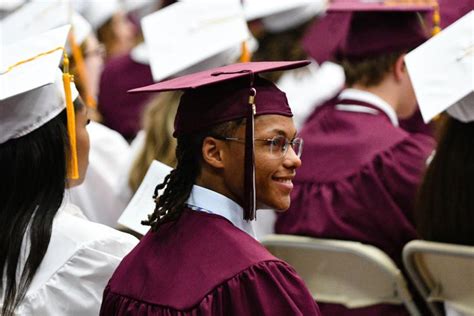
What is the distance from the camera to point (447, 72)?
283 cm

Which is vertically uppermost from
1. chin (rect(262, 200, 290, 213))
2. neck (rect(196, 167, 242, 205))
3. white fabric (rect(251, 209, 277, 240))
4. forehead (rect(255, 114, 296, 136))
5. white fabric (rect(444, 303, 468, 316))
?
forehead (rect(255, 114, 296, 136))

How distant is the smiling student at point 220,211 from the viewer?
217cm

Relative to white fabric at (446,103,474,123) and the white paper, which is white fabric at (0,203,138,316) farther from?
white fabric at (446,103,474,123)

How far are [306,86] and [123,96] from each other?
94 cm

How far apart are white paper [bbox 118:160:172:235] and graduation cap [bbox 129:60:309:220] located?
1.47 feet

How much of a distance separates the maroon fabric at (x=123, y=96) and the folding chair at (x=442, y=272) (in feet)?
7.46

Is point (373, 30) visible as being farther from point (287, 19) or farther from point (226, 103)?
point (226, 103)

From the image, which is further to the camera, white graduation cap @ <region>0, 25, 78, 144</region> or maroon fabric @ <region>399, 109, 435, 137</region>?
maroon fabric @ <region>399, 109, 435, 137</region>

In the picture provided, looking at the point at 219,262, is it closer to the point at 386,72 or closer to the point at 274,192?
the point at 274,192

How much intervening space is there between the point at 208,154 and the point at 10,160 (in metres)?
0.62

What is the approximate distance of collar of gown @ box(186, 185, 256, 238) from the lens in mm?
2307

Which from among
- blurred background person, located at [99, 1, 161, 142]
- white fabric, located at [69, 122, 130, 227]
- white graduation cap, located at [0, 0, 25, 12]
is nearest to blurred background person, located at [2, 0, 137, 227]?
white fabric, located at [69, 122, 130, 227]

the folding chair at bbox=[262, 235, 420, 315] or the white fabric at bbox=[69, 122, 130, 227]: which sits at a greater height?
the white fabric at bbox=[69, 122, 130, 227]

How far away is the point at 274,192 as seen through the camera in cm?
232
